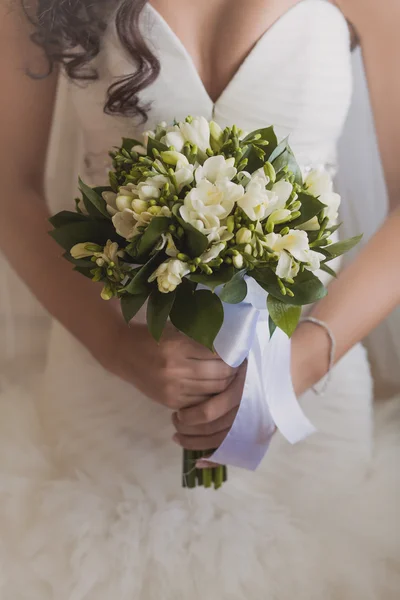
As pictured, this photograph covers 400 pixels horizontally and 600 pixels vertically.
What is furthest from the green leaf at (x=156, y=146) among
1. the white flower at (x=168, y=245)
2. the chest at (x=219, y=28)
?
the chest at (x=219, y=28)

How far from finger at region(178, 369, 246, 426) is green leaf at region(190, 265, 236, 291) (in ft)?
0.75

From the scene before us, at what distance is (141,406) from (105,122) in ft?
1.48

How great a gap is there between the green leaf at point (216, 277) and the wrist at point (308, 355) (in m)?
0.28

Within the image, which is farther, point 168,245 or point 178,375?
point 178,375

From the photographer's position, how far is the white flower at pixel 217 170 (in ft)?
1.79

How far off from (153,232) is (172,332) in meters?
0.25

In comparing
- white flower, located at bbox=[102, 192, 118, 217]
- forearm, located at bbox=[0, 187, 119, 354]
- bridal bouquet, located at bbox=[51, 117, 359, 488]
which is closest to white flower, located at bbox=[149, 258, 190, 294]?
bridal bouquet, located at bbox=[51, 117, 359, 488]

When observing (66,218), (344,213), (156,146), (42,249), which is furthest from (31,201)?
(344,213)

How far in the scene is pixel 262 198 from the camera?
531 millimetres

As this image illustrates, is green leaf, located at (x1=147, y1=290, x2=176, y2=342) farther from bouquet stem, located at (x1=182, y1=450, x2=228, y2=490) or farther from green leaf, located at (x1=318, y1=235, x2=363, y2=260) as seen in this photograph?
Result: bouquet stem, located at (x1=182, y1=450, x2=228, y2=490)

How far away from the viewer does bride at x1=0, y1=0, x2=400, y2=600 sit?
28.8 inches

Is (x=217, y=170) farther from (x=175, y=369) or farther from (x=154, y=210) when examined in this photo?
(x=175, y=369)

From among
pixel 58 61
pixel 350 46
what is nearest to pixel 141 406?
pixel 58 61

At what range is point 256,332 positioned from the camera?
70cm
